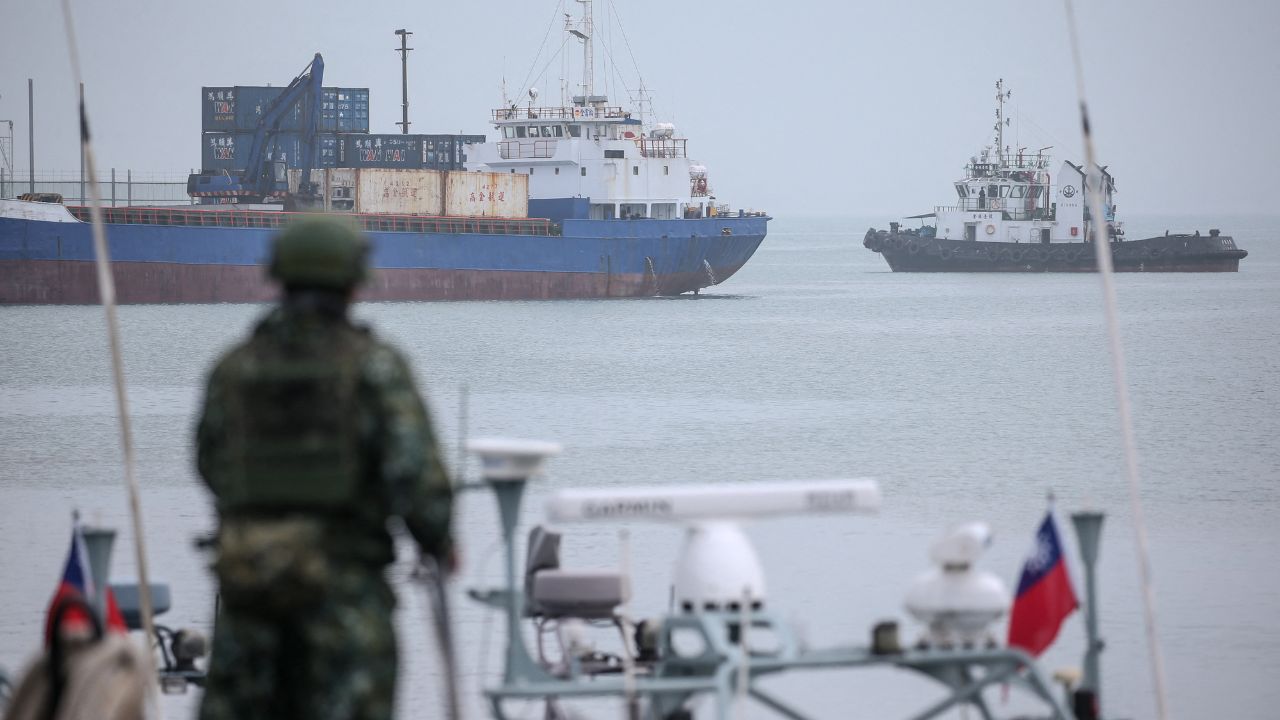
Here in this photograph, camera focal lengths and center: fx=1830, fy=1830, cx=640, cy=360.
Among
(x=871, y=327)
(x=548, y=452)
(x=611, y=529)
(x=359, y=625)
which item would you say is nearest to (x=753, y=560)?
(x=548, y=452)

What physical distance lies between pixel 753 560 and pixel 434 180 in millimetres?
46125

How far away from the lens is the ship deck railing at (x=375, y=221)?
47.2 m

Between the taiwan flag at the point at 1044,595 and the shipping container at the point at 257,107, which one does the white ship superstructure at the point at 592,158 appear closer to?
the shipping container at the point at 257,107

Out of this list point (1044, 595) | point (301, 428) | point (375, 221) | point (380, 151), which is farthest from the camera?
point (380, 151)

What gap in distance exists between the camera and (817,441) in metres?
27.0

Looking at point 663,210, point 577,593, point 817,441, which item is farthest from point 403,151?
point 577,593

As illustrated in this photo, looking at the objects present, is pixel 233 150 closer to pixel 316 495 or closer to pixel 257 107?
pixel 257 107

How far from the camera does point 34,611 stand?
42.5 feet

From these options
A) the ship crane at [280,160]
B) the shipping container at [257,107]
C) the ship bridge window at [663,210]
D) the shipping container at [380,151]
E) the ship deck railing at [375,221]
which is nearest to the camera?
the ship deck railing at [375,221]

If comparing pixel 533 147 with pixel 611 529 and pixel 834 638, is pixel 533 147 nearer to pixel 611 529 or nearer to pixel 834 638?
pixel 611 529

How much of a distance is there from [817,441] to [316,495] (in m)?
24.1

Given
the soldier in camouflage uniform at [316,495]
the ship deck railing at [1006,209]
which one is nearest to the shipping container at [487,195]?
the ship deck railing at [1006,209]

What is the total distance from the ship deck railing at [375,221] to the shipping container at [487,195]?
27cm

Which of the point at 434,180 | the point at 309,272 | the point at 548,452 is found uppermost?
the point at 434,180
